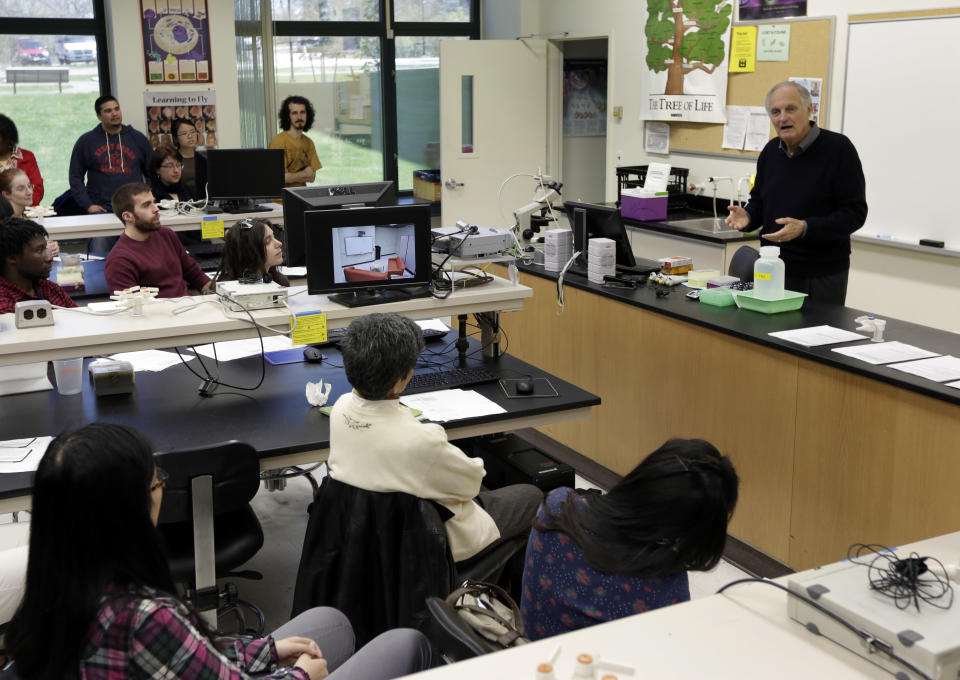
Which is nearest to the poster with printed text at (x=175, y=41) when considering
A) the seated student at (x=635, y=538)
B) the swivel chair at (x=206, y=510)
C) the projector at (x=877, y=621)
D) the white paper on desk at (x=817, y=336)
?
the swivel chair at (x=206, y=510)

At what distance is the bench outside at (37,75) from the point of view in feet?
22.5

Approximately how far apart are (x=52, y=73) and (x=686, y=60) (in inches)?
179

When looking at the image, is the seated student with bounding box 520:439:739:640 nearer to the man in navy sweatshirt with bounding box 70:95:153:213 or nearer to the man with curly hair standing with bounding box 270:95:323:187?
the man with curly hair standing with bounding box 270:95:323:187

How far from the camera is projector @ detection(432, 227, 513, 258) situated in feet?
11.4

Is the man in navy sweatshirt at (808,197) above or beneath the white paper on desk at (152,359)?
above

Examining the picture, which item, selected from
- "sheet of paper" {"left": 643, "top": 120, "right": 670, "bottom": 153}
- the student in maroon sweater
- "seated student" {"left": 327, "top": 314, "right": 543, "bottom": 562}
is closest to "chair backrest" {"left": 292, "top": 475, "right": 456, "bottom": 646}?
"seated student" {"left": 327, "top": 314, "right": 543, "bottom": 562}

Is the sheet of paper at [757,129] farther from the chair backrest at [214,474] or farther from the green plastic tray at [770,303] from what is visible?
the chair backrest at [214,474]

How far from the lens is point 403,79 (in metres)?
8.02

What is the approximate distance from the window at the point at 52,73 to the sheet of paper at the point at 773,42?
15.5ft

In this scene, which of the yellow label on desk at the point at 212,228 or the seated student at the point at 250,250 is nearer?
the seated student at the point at 250,250

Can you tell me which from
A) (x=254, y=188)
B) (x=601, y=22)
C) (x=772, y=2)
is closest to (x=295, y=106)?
(x=254, y=188)

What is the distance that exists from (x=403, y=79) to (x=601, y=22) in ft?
6.18

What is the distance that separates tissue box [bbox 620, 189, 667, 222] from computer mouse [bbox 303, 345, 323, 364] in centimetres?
287

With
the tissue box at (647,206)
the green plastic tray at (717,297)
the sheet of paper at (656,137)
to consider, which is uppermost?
the sheet of paper at (656,137)
